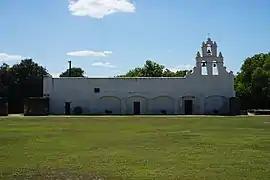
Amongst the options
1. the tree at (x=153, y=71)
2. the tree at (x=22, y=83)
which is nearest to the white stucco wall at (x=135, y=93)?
the tree at (x=22, y=83)

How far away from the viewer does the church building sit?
62094 mm

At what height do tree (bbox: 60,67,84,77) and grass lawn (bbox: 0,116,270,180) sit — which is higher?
tree (bbox: 60,67,84,77)

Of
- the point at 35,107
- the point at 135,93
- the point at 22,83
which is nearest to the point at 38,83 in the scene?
the point at 22,83

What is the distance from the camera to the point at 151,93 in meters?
62.3

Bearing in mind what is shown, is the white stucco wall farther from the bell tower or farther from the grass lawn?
the grass lawn

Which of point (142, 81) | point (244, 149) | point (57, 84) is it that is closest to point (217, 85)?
point (142, 81)

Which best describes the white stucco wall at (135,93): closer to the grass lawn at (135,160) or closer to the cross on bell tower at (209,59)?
the cross on bell tower at (209,59)

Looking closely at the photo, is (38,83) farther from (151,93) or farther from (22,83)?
(151,93)

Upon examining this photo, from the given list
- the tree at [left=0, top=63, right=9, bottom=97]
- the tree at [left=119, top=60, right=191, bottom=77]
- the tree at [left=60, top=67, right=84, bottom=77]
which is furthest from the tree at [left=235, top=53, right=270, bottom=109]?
the tree at [left=60, top=67, right=84, bottom=77]

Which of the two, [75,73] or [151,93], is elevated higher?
[75,73]

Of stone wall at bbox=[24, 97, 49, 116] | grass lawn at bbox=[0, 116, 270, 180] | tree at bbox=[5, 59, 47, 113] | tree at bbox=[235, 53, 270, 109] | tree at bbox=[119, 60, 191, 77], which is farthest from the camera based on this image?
tree at bbox=[119, 60, 191, 77]

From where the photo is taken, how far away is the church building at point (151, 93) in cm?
6209

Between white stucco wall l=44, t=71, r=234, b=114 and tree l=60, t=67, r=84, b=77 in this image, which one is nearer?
white stucco wall l=44, t=71, r=234, b=114

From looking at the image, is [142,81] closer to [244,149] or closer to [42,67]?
[42,67]
